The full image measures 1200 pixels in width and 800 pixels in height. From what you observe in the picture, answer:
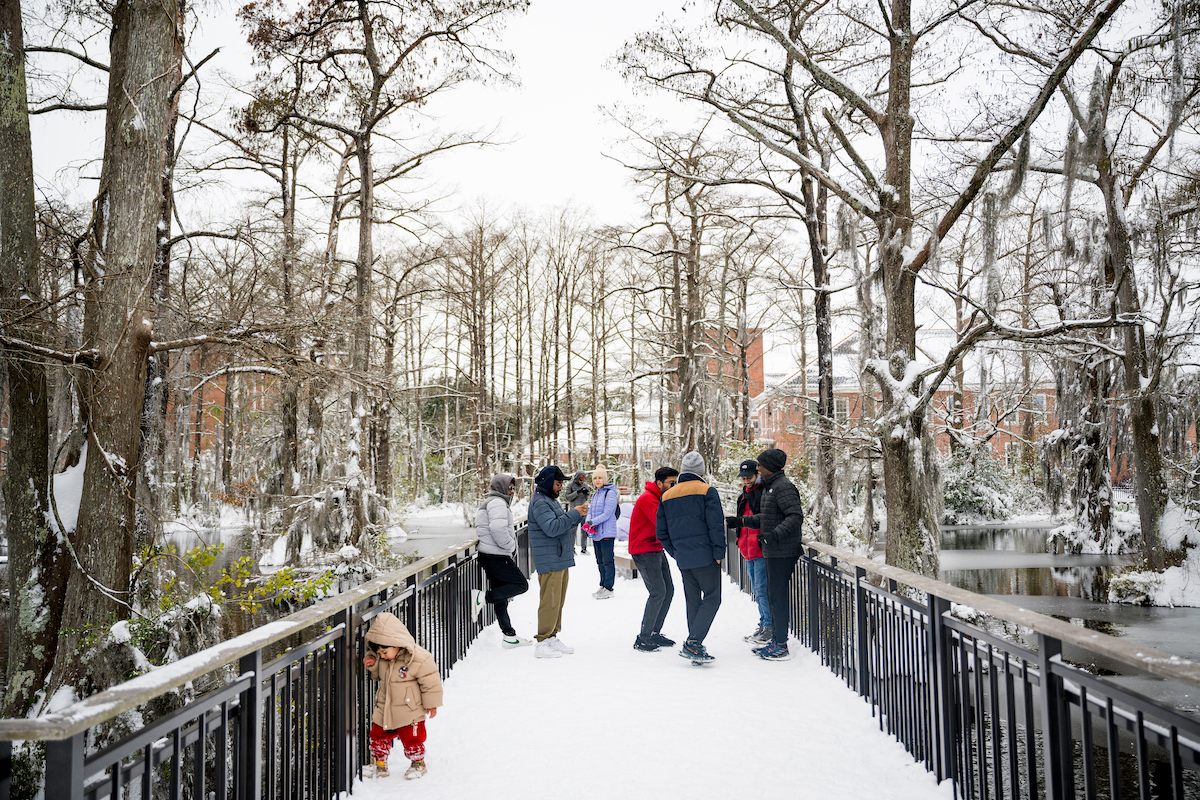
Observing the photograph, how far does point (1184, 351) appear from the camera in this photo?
609 inches

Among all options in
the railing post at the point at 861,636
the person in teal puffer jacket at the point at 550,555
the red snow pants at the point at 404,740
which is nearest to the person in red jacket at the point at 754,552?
the railing post at the point at 861,636

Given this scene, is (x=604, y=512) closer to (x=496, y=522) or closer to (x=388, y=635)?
(x=496, y=522)

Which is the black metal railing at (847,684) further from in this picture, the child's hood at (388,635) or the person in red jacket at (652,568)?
the person in red jacket at (652,568)

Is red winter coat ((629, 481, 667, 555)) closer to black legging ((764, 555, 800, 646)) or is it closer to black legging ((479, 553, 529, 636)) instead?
black legging ((764, 555, 800, 646))

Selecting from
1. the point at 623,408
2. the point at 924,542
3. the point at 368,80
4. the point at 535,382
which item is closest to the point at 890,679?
the point at 924,542

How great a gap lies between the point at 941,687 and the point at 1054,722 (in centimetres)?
116

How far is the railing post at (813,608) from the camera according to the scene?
6936mm

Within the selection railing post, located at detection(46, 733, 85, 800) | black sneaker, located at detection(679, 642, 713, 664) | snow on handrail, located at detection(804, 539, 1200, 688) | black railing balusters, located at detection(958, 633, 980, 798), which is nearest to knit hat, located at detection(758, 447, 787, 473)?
black sneaker, located at detection(679, 642, 713, 664)

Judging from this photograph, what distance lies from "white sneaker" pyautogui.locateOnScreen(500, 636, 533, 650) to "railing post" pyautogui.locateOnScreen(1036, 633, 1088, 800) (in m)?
5.29

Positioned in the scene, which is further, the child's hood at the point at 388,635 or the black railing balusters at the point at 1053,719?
the child's hood at the point at 388,635

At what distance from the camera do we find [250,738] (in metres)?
3.10

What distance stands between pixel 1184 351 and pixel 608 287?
20.0 metres

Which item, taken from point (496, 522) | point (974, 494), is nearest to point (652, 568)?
point (496, 522)

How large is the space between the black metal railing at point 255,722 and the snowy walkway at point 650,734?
440mm
